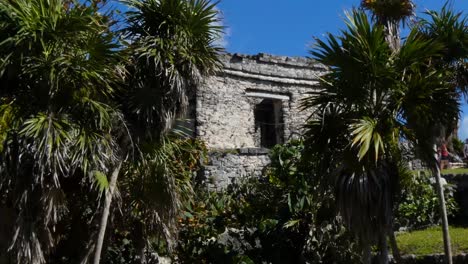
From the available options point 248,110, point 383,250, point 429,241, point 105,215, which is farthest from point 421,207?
point 105,215

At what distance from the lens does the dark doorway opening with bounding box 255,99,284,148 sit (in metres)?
16.0

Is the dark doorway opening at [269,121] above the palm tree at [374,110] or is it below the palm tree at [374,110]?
above

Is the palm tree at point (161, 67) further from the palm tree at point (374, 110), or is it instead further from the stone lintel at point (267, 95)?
the stone lintel at point (267, 95)

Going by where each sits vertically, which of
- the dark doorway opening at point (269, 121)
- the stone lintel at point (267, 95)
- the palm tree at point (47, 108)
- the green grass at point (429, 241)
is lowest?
the green grass at point (429, 241)

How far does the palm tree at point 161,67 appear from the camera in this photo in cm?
610

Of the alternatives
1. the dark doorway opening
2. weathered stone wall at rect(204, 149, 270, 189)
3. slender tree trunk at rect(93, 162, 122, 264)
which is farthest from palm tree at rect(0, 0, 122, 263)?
the dark doorway opening

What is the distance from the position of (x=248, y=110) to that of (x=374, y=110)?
9.42 m

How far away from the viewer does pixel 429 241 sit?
371 inches

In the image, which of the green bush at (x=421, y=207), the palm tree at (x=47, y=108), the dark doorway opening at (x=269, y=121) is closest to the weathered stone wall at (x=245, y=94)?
the dark doorway opening at (x=269, y=121)

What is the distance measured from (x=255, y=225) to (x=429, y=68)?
3876mm

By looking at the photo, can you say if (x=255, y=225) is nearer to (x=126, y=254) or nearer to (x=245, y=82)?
(x=126, y=254)

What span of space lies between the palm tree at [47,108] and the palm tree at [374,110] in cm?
228

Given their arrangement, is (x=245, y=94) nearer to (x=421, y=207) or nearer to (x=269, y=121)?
(x=269, y=121)

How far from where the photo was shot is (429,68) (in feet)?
20.2
